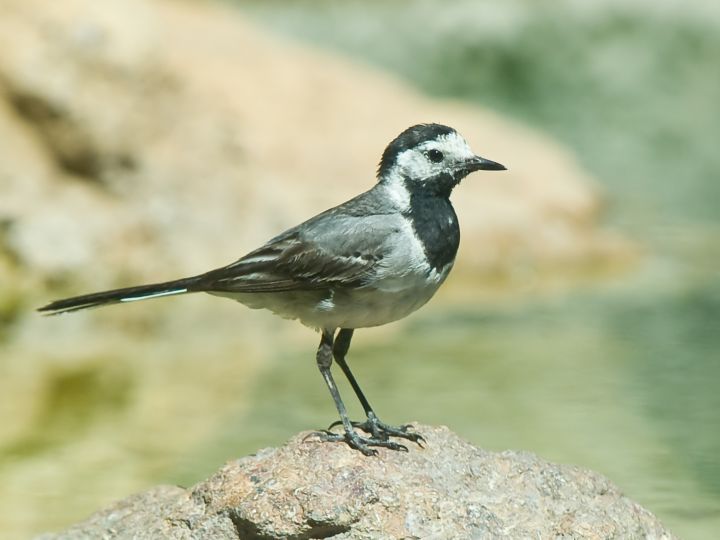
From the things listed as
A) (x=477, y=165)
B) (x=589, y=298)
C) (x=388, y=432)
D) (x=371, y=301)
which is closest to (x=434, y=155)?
(x=477, y=165)

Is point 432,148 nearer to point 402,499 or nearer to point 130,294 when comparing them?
point 130,294

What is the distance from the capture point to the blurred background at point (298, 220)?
329 inches

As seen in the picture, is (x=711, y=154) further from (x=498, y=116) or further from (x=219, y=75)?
(x=219, y=75)

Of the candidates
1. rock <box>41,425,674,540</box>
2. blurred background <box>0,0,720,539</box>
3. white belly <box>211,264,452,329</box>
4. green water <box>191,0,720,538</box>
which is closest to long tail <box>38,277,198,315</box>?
white belly <box>211,264,452,329</box>

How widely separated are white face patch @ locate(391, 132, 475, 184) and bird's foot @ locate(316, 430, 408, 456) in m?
1.21

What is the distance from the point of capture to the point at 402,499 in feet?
15.8

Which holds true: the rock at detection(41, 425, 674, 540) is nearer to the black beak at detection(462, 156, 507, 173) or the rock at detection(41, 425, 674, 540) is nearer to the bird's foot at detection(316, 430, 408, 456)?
the bird's foot at detection(316, 430, 408, 456)

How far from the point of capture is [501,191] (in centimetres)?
1416

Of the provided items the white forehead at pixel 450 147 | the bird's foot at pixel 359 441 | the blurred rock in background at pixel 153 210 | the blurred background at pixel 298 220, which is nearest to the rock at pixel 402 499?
the bird's foot at pixel 359 441

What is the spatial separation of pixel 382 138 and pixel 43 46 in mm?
3912

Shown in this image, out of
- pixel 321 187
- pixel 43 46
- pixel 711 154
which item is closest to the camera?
pixel 43 46

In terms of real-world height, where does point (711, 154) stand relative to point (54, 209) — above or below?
above

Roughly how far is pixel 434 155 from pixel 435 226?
1.13 feet

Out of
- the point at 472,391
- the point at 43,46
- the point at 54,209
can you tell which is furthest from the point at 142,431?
the point at 43,46
